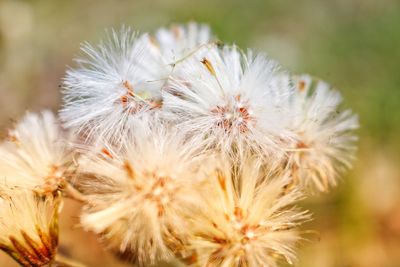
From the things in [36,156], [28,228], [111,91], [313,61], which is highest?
[313,61]

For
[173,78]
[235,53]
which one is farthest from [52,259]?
[235,53]

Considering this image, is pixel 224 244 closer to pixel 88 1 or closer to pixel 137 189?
pixel 137 189

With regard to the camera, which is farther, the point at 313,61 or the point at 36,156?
the point at 313,61

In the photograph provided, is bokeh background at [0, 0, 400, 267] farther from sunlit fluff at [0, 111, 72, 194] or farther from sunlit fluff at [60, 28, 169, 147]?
sunlit fluff at [60, 28, 169, 147]

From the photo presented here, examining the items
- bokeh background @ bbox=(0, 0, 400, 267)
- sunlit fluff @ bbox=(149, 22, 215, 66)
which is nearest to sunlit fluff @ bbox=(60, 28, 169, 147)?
sunlit fluff @ bbox=(149, 22, 215, 66)

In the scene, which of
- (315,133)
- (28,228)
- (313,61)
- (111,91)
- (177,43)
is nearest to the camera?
(28,228)

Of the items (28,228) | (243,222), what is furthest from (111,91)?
(243,222)

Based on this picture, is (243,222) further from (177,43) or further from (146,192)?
(177,43)

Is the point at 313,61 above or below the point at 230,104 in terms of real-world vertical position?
above
